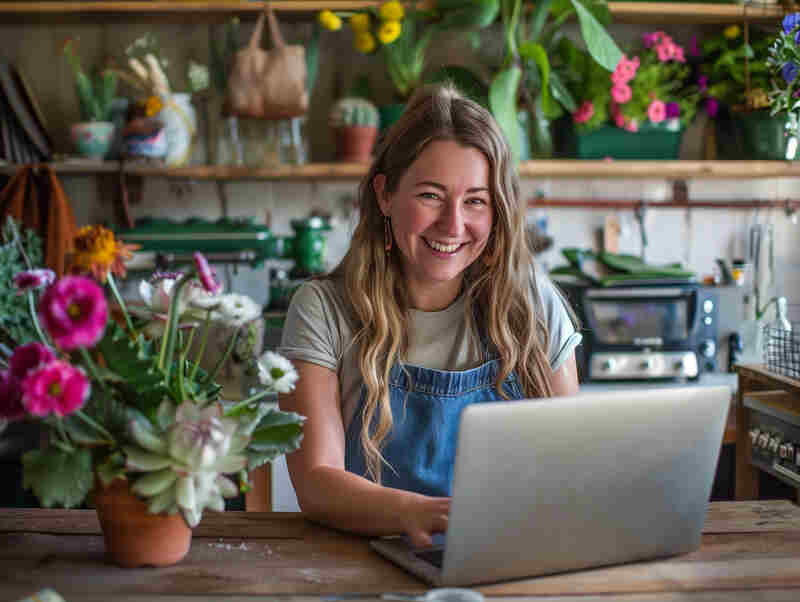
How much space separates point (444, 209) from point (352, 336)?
0.89 feet

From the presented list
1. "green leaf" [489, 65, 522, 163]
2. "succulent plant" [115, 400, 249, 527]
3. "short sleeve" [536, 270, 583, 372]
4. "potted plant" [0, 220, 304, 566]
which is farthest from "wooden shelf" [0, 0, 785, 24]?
"succulent plant" [115, 400, 249, 527]

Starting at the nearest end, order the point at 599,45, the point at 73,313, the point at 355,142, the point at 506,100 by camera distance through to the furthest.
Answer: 1. the point at 73,313
2. the point at 599,45
3. the point at 506,100
4. the point at 355,142

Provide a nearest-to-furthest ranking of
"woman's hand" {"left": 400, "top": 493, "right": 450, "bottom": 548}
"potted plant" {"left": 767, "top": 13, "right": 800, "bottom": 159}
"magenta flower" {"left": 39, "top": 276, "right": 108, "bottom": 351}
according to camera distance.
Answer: "magenta flower" {"left": 39, "top": 276, "right": 108, "bottom": 351} → "woman's hand" {"left": 400, "top": 493, "right": 450, "bottom": 548} → "potted plant" {"left": 767, "top": 13, "right": 800, "bottom": 159}

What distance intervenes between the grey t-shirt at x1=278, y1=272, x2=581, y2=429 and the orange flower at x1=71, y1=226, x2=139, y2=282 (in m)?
0.57

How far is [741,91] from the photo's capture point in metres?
2.94

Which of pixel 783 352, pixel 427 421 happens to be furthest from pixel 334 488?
pixel 783 352

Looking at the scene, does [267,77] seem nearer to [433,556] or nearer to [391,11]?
[391,11]

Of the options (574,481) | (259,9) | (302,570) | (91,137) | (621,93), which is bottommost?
(302,570)

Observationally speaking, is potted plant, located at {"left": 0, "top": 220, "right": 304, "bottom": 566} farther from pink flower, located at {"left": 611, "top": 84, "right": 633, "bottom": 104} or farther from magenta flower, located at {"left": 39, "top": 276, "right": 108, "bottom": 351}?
pink flower, located at {"left": 611, "top": 84, "right": 633, "bottom": 104}

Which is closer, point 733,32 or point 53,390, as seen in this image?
point 53,390

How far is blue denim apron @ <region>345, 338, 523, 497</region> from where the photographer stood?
146cm

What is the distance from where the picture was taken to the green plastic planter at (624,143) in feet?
9.68

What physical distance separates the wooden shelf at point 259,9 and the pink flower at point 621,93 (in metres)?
0.27

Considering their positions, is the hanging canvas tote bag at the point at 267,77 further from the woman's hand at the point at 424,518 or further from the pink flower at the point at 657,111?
the woman's hand at the point at 424,518
